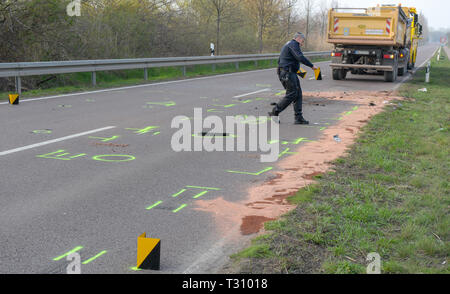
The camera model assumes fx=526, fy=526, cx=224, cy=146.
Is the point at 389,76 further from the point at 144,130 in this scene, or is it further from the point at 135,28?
the point at 144,130

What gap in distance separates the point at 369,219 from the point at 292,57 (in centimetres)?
648

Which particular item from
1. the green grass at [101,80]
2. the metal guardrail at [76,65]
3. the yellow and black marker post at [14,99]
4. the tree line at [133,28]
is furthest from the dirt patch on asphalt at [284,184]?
the tree line at [133,28]

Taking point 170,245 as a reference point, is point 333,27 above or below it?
above

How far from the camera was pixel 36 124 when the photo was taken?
972cm

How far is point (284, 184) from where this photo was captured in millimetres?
6141

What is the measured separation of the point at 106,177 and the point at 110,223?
162 cm

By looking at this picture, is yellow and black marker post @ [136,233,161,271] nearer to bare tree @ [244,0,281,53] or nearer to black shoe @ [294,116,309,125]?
black shoe @ [294,116,309,125]

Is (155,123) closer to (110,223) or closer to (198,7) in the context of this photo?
(110,223)

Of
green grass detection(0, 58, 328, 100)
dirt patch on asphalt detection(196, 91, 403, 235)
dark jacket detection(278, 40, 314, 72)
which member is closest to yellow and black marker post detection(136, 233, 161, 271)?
dirt patch on asphalt detection(196, 91, 403, 235)

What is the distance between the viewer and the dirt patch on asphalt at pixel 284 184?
4.97 metres

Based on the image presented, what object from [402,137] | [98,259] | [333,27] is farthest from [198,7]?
[98,259]

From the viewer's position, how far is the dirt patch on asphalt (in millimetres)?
4973

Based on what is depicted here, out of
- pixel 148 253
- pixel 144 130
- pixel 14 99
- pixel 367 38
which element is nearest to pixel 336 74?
pixel 367 38

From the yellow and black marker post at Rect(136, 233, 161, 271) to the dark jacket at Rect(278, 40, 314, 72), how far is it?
7.52 meters
